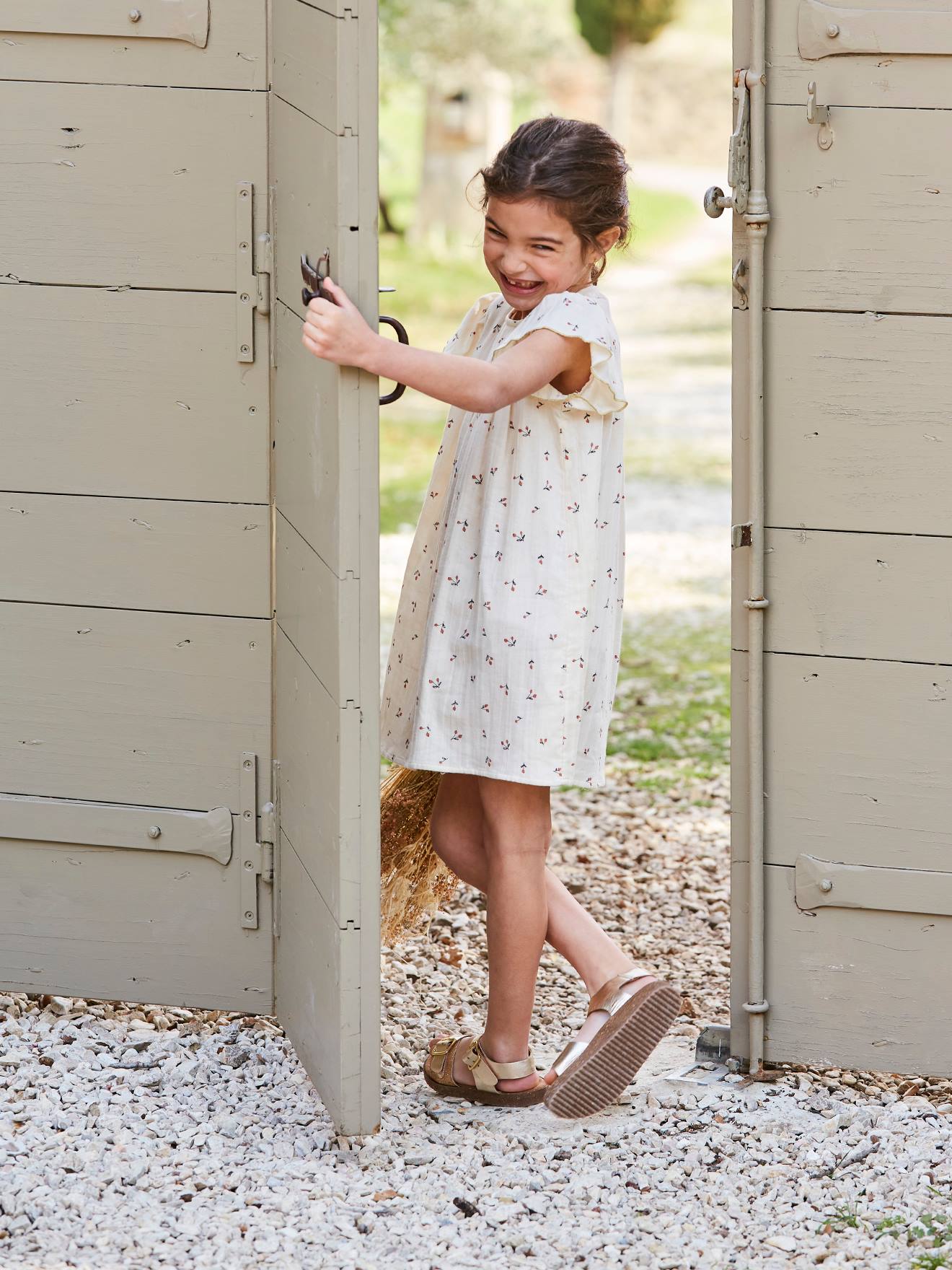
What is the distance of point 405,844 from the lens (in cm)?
317

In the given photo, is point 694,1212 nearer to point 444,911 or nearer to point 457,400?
point 457,400

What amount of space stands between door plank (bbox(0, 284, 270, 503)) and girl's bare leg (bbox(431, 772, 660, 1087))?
0.61m

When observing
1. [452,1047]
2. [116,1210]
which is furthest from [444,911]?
[116,1210]

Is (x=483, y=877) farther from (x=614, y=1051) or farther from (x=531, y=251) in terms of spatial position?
(x=531, y=251)

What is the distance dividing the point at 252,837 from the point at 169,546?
515 mm

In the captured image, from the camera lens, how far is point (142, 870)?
2951 millimetres

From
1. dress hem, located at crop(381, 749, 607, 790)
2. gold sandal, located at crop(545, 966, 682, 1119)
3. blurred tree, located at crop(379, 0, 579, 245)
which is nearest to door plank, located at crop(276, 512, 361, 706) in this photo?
dress hem, located at crop(381, 749, 607, 790)

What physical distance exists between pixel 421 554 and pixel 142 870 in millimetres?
A: 755

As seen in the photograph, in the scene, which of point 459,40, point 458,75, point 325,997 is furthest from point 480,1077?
point 458,75

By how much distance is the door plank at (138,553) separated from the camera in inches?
110

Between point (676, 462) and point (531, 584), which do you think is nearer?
point (531, 584)

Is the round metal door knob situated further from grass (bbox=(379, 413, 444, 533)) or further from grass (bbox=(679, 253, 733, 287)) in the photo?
grass (bbox=(679, 253, 733, 287))

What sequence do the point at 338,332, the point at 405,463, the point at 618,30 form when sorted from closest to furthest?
the point at 338,332 → the point at 405,463 → the point at 618,30

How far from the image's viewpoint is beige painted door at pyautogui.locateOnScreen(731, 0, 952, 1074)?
2592 millimetres
